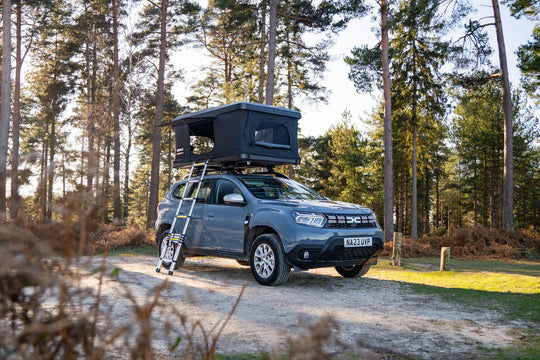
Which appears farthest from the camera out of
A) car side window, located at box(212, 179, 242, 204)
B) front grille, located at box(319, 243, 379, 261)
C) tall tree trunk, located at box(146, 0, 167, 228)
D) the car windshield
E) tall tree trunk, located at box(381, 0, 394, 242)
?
tall tree trunk, located at box(146, 0, 167, 228)

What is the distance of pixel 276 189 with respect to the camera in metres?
8.85

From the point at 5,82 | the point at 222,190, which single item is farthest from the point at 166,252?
the point at 5,82

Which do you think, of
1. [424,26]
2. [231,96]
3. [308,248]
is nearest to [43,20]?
[231,96]

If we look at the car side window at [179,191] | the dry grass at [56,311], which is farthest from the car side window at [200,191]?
the dry grass at [56,311]

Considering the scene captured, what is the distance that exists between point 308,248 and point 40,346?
5952mm

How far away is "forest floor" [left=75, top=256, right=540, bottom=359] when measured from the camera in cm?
401

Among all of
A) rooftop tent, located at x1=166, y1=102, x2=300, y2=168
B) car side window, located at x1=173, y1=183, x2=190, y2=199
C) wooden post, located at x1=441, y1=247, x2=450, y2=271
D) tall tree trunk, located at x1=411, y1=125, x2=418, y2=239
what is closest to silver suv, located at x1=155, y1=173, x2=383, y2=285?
car side window, located at x1=173, y1=183, x2=190, y2=199

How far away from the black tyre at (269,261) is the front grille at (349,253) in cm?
66

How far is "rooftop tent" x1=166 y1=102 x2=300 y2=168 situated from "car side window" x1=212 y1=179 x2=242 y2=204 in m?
0.49

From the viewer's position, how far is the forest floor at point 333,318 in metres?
4.01

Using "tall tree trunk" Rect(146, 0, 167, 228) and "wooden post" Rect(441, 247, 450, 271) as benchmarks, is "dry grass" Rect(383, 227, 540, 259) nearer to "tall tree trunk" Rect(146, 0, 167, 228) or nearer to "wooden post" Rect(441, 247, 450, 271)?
"wooden post" Rect(441, 247, 450, 271)

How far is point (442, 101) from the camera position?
30.3 metres

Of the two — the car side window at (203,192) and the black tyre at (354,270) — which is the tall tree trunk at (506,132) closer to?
the black tyre at (354,270)

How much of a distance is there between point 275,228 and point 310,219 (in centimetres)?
60
